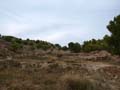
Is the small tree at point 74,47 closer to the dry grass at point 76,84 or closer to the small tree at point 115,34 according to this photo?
the small tree at point 115,34

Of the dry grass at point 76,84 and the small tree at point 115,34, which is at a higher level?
the small tree at point 115,34

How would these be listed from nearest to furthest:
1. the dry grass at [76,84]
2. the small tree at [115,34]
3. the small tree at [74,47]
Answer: the dry grass at [76,84] < the small tree at [115,34] < the small tree at [74,47]

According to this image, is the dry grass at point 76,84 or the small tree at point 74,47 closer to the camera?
the dry grass at point 76,84

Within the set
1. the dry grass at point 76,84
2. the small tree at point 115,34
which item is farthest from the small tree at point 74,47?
the dry grass at point 76,84

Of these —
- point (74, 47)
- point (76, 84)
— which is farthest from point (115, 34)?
point (76, 84)

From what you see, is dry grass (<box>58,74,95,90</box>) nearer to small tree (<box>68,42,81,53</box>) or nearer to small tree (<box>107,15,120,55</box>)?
small tree (<box>107,15,120,55</box>)

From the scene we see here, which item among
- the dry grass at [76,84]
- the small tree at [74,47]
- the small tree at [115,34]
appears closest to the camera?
the dry grass at [76,84]

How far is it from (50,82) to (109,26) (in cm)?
1996

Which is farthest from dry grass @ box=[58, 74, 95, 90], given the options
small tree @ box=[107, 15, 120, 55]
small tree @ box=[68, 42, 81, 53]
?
small tree @ box=[68, 42, 81, 53]

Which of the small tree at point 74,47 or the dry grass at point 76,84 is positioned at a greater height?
the small tree at point 74,47

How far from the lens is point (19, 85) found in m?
10.6

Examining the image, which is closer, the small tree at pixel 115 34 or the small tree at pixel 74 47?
the small tree at pixel 115 34

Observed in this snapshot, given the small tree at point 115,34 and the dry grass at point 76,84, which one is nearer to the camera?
the dry grass at point 76,84

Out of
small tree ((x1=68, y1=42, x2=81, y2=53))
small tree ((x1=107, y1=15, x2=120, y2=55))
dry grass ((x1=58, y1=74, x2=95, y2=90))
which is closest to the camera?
dry grass ((x1=58, y1=74, x2=95, y2=90))
